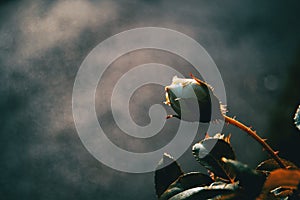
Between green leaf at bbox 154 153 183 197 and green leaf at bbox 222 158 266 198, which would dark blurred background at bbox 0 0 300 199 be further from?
green leaf at bbox 222 158 266 198

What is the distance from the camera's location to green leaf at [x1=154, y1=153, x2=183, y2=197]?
1.92ft

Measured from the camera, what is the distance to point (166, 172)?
1.93 ft

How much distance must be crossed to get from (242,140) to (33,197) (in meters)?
0.65

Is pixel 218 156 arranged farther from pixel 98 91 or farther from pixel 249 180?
pixel 98 91

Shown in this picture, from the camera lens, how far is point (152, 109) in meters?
1.33

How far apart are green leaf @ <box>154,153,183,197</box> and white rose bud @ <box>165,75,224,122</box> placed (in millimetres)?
81

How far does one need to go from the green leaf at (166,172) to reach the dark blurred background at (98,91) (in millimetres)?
700

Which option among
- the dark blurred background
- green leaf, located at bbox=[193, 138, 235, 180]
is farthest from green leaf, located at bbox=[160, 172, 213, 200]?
the dark blurred background

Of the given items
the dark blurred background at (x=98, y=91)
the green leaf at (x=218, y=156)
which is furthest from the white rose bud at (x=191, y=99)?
the dark blurred background at (x=98, y=91)

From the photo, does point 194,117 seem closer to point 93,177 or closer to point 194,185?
point 194,185

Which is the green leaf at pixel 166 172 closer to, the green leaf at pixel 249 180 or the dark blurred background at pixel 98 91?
the green leaf at pixel 249 180

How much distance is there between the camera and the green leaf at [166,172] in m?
0.58

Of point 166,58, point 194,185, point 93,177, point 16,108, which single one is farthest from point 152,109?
point 194,185

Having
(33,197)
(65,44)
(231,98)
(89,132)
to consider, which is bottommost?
(33,197)
